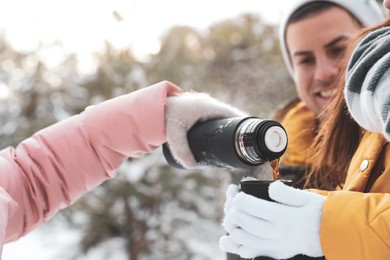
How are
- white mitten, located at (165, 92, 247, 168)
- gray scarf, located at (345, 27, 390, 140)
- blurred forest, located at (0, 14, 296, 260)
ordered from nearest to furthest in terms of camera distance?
gray scarf, located at (345, 27, 390, 140), white mitten, located at (165, 92, 247, 168), blurred forest, located at (0, 14, 296, 260)

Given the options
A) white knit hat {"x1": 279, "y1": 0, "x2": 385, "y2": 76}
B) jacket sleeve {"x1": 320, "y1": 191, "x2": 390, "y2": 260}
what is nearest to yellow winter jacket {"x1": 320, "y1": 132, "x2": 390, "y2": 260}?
jacket sleeve {"x1": 320, "y1": 191, "x2": 390, "y2": 260}

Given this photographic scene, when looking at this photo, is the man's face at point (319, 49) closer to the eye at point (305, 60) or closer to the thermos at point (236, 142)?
the eye at point (305, 60)

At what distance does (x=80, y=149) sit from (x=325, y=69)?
2.26 ft

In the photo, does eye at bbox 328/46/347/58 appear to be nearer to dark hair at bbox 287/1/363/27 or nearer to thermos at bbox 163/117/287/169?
dark hair at bbox 287/1/363/27

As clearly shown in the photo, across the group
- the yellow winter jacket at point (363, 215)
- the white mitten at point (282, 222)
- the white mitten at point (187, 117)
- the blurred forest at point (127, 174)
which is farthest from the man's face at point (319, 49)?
the blurred forest at point (127, 174)

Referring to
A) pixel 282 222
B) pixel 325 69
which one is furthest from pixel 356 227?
pixel 325 69

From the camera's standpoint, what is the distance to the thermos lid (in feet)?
2.32

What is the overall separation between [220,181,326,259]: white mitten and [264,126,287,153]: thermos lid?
67mm

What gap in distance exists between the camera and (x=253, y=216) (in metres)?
0.69

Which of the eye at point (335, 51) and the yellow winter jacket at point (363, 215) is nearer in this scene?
the yellow winter jacket at point (363, 215)

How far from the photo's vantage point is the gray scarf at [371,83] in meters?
0.59

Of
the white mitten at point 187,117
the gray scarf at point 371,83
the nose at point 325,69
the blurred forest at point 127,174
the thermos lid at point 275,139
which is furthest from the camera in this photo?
the blurred forest at point 127,174

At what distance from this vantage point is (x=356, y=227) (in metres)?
0.61

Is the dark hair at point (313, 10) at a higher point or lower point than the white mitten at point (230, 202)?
higher
